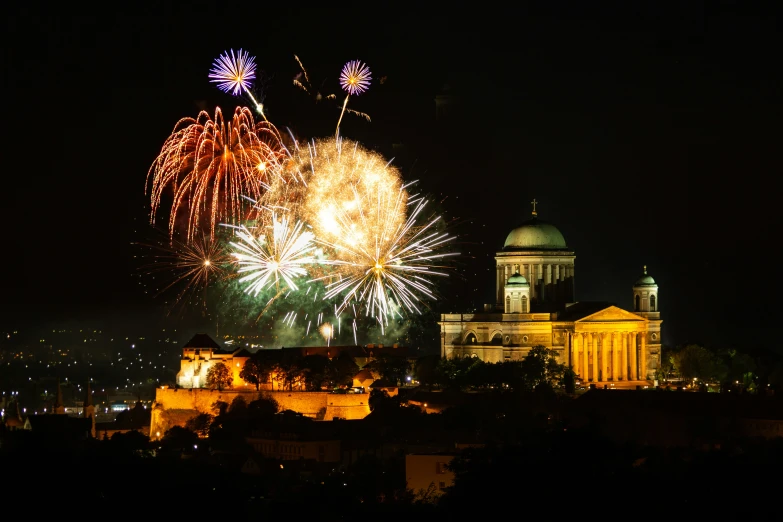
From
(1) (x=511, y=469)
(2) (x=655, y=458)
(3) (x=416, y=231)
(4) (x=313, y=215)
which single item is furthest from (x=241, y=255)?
(1) (x=511, y=469)

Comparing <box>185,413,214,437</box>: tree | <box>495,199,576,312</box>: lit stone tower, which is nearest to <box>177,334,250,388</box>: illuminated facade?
<box>185,413,214,437</box>: tree

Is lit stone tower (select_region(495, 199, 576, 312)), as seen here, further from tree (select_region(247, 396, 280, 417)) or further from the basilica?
tree (select_region(247, 396, 280, 417))

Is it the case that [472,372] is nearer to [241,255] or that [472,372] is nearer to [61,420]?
[241,255]

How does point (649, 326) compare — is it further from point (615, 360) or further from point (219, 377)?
point (219, 377)

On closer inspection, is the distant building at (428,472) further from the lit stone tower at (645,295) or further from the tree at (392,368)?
the lit stone tower at (645,295)

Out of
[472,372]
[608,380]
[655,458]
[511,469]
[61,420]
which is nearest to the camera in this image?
[511,469]

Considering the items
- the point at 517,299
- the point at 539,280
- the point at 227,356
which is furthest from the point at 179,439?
the point at 539,280

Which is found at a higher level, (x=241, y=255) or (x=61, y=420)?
(x=241, y=255)
